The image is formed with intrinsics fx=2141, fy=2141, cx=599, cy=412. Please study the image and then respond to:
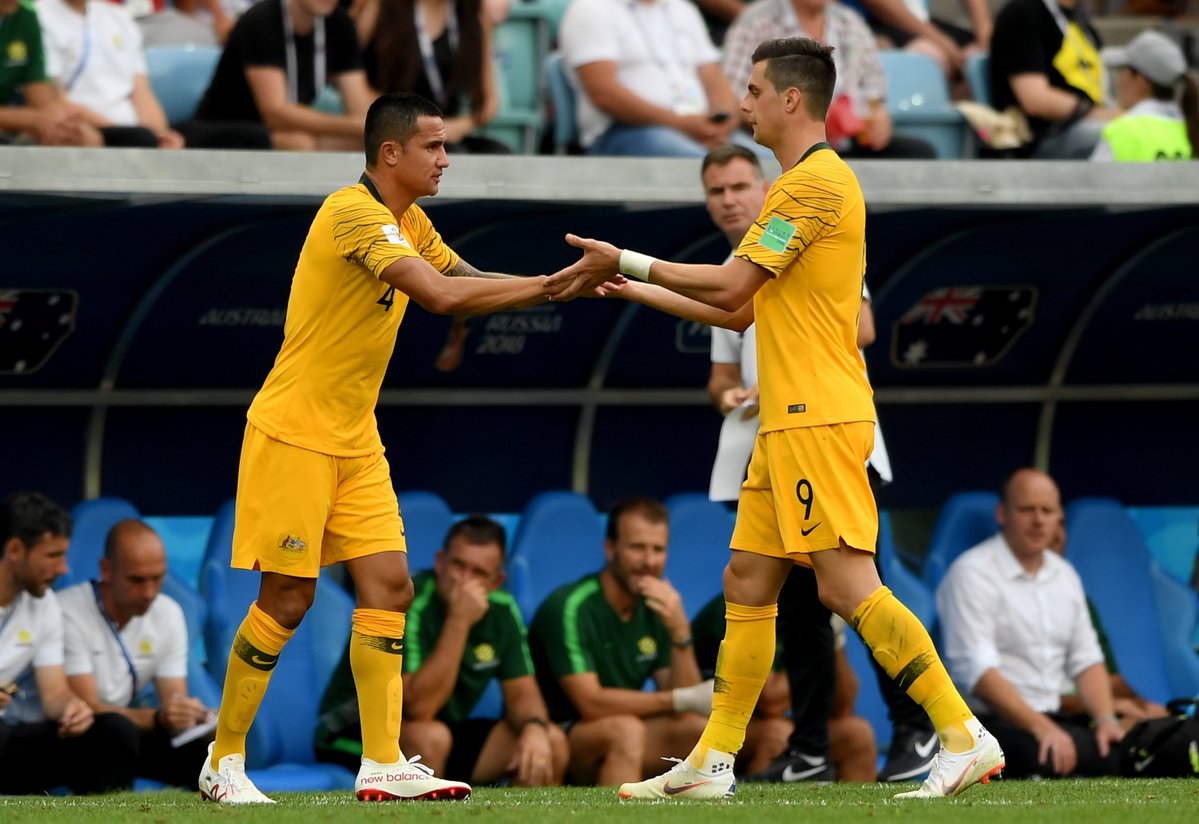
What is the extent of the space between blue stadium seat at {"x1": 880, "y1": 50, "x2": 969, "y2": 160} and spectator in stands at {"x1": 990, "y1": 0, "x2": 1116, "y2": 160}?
250mm

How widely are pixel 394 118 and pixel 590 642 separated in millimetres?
2668

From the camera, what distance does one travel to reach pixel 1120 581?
9.12 meters

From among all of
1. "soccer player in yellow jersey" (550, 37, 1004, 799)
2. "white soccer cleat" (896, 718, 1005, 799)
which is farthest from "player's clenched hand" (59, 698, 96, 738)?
"white soccer cleat" (896, 718, 1005, 799)

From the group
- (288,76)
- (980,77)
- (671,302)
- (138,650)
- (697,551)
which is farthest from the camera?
(980,77)

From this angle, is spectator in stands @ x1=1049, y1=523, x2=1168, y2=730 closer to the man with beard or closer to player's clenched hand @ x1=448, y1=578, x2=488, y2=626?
the man with beard

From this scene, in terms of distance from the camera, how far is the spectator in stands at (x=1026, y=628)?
8.20 metres

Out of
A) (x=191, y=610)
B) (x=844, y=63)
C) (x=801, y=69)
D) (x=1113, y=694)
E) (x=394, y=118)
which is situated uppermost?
(x=844, y=63)

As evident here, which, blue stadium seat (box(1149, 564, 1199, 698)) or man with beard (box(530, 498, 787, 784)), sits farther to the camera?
blue stadium seat (box(1149, 564, 1199, 698))

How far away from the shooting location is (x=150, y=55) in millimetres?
9320

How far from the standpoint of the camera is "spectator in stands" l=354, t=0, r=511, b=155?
29.5 feet

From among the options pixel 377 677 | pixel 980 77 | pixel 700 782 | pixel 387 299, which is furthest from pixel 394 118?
pixel 980 77

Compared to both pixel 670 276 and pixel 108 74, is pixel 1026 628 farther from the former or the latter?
pixel 108 74

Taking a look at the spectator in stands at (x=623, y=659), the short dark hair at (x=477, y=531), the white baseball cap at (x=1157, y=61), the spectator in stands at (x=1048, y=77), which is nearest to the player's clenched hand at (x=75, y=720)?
the short dark hair at (x=477, y=531)

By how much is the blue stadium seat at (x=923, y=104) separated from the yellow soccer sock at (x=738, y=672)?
4553 millimetres
